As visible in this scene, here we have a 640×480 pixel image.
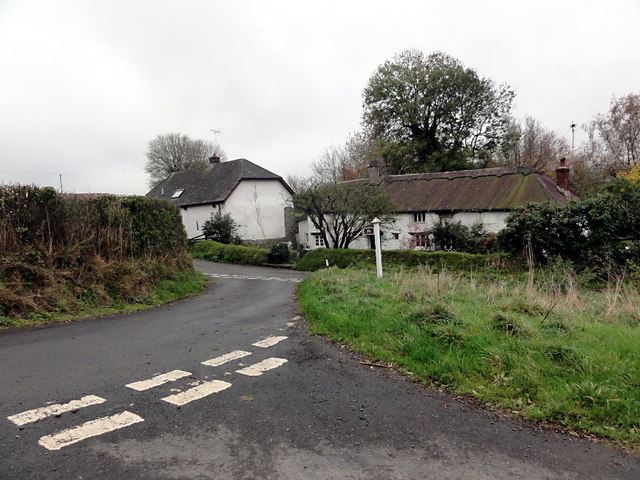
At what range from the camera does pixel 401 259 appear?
22594 mm

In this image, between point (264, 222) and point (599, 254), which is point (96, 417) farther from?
point (264, 222)

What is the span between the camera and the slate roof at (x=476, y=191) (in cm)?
2745

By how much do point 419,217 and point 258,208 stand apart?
1495 cm

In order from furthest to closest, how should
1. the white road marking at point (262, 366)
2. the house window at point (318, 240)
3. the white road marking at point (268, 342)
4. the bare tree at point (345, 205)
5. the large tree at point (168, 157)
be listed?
1. the large tree at point (168, 157)
2. the house window at point (318, 240)
3. the bare tree at point (345, 205)
4. the white road marking at point (268, 342)
5. the white road marking at point (262, 366)

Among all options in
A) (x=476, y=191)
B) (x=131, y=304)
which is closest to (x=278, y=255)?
(x=476, y=191)

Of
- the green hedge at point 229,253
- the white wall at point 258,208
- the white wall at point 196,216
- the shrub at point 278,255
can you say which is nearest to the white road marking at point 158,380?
the shrub at point 278,255

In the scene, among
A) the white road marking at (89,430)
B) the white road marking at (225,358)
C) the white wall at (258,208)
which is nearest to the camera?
the white road marking at (89,430)

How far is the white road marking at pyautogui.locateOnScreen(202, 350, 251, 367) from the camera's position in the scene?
19.1 ft

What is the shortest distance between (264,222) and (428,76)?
20.7 meters

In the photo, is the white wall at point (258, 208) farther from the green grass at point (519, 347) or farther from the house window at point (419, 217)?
the green grass at point (519, 347)

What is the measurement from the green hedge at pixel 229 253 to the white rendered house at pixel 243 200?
Result: 377cm

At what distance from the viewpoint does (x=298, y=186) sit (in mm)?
26484

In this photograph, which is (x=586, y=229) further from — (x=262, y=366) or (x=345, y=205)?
(x=262, y=366)

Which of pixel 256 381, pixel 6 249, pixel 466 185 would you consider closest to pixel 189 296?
pixel 6 249
